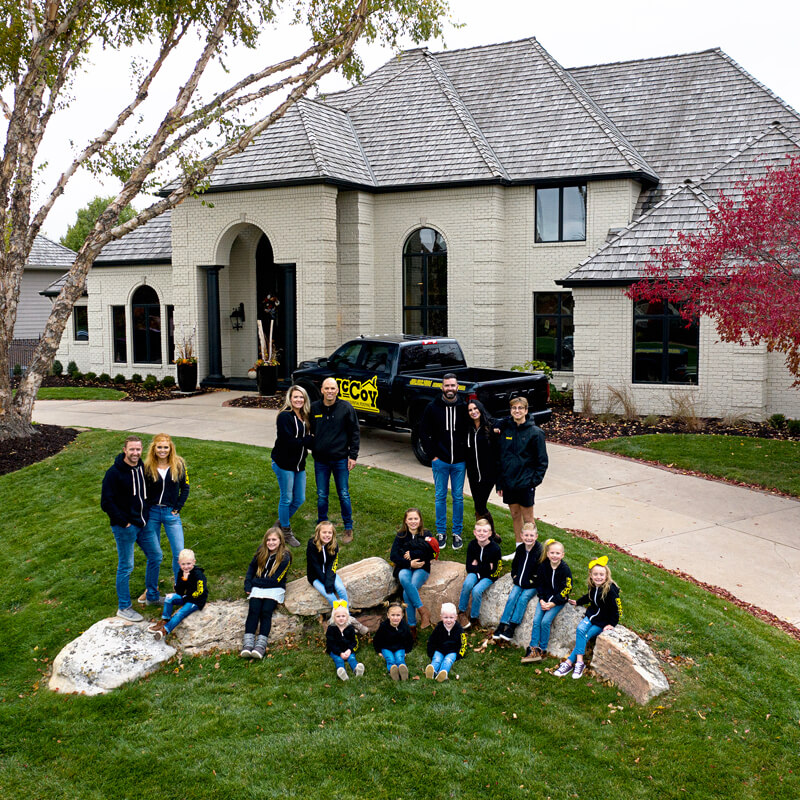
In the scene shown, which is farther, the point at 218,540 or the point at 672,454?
the point at 672,454

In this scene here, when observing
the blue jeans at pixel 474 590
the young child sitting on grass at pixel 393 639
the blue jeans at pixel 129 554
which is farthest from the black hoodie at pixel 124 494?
the blue jeans at pixel 474 590

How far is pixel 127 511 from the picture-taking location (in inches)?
312

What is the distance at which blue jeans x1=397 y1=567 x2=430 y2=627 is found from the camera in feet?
26.4

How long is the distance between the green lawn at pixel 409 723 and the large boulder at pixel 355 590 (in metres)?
0.25

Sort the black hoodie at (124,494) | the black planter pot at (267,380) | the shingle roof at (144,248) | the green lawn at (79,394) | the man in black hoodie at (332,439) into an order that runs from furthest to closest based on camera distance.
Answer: the shingle roof at (144,248)
the green lawn at (79,394)
the black planter pot at (267,380)
the man in black hoodie at (332,439)
the black hoodie at (124,494)

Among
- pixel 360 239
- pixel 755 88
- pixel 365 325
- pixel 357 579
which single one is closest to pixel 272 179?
pixel 360 239

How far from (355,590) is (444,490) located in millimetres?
1576

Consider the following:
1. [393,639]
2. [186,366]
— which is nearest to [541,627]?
[393,639]

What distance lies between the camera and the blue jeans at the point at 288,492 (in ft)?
30.3

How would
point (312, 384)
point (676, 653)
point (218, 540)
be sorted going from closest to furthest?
1. point (676, 653)
2. point (218, 540)
3. point (312, 384)

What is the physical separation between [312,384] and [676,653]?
9482 millimetres

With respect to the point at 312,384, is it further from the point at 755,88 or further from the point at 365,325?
the point at 755,88

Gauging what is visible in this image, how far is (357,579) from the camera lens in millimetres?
8367

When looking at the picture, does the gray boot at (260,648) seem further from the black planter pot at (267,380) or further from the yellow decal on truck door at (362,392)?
the black planter pot at (267,380)
